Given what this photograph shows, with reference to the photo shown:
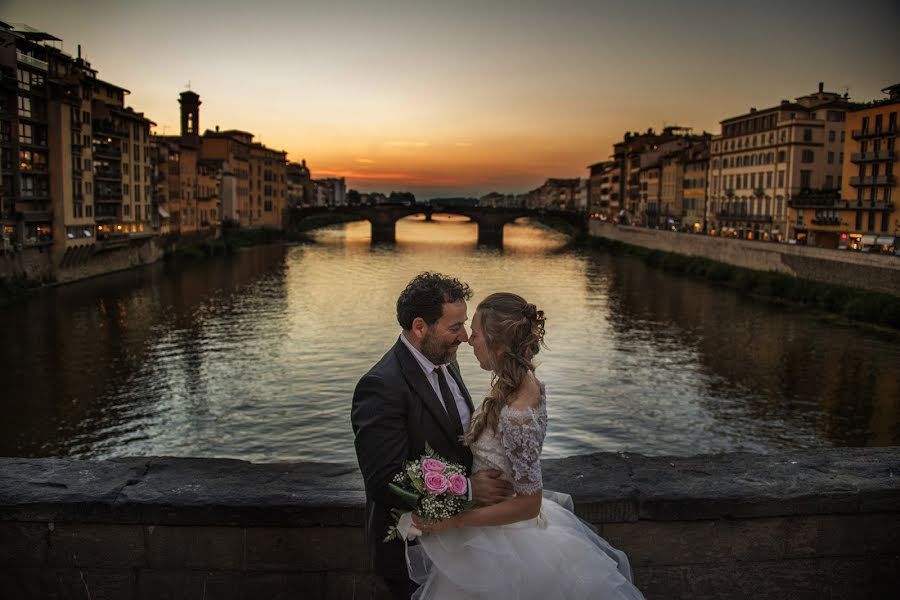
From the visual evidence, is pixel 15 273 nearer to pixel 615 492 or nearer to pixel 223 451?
pixel 223 451

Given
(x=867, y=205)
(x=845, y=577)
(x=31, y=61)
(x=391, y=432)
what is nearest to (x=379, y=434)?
(x=391, y=432)

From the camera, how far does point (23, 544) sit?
2.77 meters

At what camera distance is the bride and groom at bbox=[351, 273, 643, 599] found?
2189mm

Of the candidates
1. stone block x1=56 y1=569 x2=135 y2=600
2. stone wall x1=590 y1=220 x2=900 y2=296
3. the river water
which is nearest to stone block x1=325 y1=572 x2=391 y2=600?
stone block x1=56 y1=569 x2=135 y2=600

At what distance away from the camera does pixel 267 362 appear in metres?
20.8

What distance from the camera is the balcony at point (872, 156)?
37344 mm

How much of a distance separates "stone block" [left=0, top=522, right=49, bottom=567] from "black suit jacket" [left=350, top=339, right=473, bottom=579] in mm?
1222

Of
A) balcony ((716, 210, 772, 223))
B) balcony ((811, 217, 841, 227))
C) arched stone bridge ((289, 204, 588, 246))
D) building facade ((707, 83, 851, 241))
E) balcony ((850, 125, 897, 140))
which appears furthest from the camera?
arched stone bridge ((289, 204, 588, 246))

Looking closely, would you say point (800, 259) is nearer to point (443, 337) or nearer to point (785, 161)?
point (785, 161)

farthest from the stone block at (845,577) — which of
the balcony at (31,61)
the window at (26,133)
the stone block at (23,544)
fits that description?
the window at (26,133)

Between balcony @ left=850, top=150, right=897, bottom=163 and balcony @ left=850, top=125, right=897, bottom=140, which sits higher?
balcony @ left=850, top=125, right=897, bottom=140

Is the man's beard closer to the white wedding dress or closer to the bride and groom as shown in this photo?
the bride and groom

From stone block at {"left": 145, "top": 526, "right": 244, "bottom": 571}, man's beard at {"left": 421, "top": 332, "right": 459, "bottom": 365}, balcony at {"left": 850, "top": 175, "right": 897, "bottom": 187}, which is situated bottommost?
stone block at {"left": 145, "top": 526, "right": 244, "bottom": 571}

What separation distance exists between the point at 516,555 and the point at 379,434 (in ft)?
1.68
